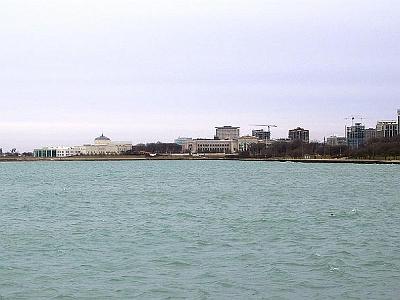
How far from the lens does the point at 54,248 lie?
58.5 ft

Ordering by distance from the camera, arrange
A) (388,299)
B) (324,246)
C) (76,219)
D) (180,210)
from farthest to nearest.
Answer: (180,210) → (76,219) → (324,246) → (388,299)

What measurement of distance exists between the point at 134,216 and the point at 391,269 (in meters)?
13.5

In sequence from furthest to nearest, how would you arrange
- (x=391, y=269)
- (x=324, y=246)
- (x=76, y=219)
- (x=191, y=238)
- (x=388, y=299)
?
1. (x=76, y=219)
2. (x=191, y=238)
3. (x=324, y=246)
4. (x=391, y=269)
5. (x=388, y=299)

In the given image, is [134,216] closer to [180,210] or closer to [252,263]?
[180,210]

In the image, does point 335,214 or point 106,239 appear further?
point 335,214

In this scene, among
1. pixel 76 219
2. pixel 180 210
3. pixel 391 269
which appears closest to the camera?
pixel 391 269

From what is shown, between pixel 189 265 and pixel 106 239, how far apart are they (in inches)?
195

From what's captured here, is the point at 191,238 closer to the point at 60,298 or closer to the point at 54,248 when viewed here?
the point at 54,248

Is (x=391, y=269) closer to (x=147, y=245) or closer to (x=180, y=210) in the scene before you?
(x=147, y=245)

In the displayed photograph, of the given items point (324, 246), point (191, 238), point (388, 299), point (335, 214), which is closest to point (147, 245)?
point (191, 238)

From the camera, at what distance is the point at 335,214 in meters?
26.6

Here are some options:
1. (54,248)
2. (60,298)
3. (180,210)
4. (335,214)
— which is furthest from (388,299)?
(180,210)

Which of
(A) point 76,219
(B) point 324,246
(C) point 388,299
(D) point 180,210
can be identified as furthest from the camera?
(D) point 180,210

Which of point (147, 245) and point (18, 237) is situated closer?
point (147, 245)
